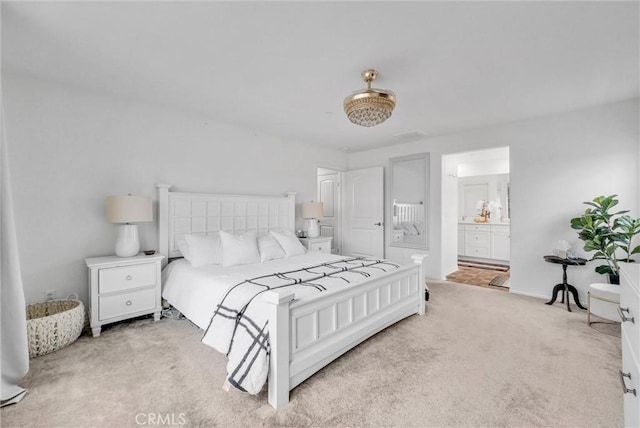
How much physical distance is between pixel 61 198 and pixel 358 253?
463cm

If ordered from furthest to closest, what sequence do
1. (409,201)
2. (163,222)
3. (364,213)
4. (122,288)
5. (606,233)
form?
(364,213)
(409,201)
(163,222)
(606,233)
(122,288)

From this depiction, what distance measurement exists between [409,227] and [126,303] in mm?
4410

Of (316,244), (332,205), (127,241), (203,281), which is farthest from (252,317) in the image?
(332,205)

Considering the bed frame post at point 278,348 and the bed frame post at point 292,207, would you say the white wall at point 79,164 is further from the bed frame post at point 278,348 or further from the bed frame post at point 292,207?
the bed frame post at point 278,348

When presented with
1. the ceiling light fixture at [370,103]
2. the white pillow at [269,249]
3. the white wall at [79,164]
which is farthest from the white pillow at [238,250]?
the ceiling light fixture at [370,103]

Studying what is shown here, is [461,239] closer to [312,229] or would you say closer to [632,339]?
[312,229]

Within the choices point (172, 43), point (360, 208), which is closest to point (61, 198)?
point (172, 43)

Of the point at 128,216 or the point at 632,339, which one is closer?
the point at 632,339

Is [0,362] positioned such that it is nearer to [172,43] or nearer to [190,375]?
[190,375]

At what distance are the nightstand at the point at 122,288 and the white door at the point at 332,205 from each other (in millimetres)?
3643

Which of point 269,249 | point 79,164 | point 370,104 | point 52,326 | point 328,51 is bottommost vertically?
point 52,326

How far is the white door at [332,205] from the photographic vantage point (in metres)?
6.14

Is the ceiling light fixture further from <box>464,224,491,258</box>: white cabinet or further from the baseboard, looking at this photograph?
<box>464,224,491,258</box>: white cabinet

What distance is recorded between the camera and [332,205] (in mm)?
6375
